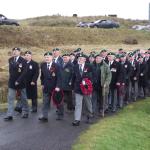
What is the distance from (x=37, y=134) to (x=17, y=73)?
2497 mm

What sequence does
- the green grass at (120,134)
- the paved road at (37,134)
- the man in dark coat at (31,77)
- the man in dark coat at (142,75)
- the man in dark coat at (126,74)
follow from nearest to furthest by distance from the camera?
the paved road at (37,134) → the green grass at (120,134) → the man in dark coat at (31,77) → the man in dark coat at (126,74) → the man in dark coat at (142,75)

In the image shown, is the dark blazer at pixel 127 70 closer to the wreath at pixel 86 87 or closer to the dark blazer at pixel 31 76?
the dark blazer at pixel 31 76

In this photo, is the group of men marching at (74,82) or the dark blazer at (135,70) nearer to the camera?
the group of men marching at (74,82)

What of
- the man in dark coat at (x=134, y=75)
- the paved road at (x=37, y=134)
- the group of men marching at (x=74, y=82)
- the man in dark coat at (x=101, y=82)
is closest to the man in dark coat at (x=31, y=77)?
the group of men marching at (x=74, y=82)

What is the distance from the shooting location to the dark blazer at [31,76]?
14.8 m

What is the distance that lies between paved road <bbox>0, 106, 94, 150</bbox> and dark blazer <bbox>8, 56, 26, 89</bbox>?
983mm

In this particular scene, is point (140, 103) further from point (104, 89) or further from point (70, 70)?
point (70, 70)

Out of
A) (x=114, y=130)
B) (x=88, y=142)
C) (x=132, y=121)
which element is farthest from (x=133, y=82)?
(x=88, y=142)

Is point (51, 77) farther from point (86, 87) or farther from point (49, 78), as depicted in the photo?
point (86, 87)

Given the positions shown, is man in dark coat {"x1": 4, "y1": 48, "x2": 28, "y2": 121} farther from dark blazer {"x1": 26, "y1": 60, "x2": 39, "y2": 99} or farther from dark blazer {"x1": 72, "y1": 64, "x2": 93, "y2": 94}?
dark blazer {"x1": 72, "y1": 64, "x2": 93, "y2": 94}

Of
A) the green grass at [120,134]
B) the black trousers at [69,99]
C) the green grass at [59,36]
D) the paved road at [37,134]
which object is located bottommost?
the green grass at [120,134]

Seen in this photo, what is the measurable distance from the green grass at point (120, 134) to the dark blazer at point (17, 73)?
2.36 m

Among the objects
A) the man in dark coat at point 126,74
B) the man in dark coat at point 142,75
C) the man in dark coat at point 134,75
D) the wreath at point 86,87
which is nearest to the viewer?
the wreath at point 86,87

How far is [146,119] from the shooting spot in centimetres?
1559
